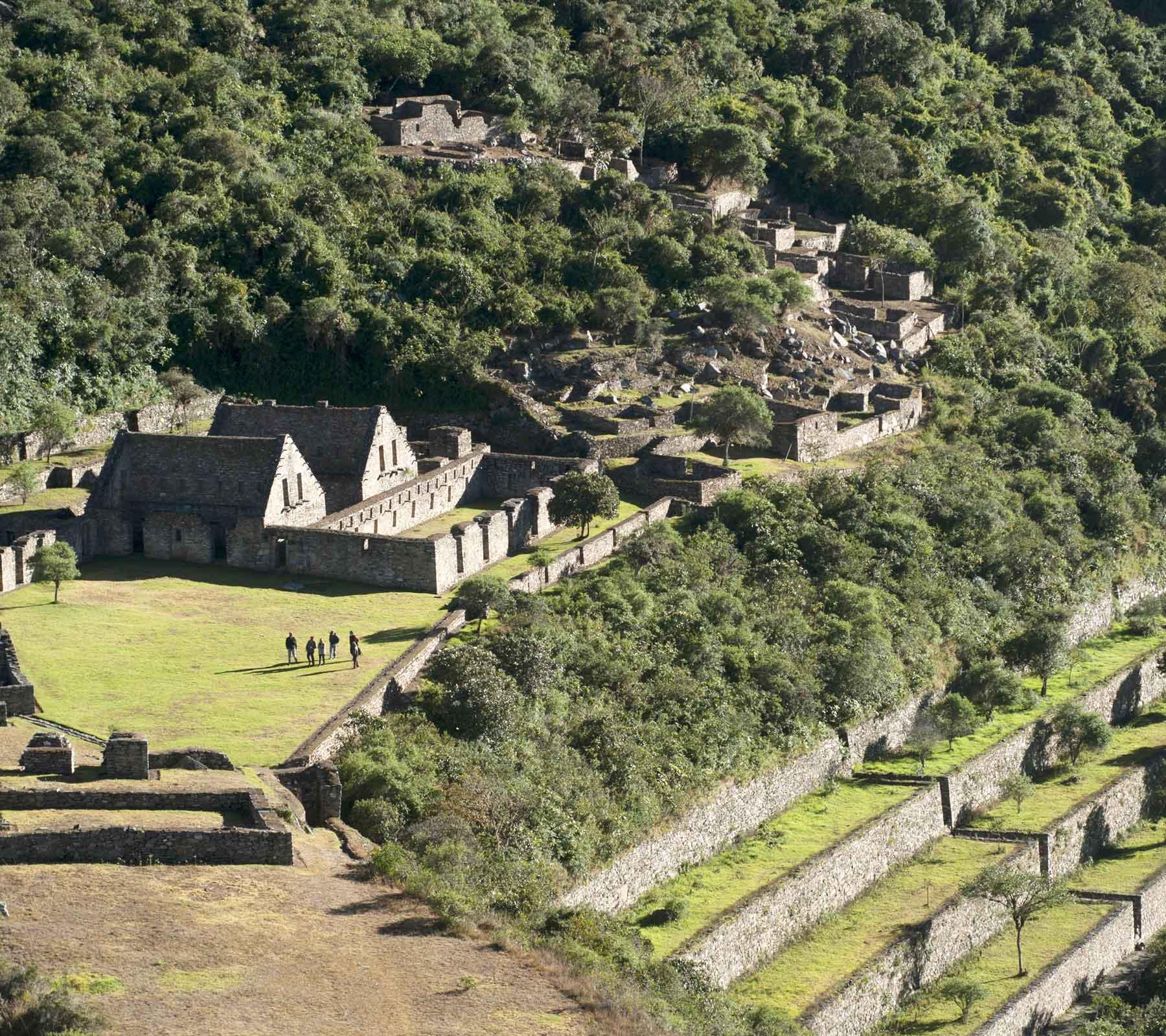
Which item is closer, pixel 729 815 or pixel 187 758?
pixel 187 758

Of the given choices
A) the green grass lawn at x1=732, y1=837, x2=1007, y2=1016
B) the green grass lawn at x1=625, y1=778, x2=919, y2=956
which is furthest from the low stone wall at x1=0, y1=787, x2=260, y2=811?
the green grass lawn at x1=732, y1=837, x2=1007, y2=1016

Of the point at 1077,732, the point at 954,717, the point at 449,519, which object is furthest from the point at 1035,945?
the point at 449,519

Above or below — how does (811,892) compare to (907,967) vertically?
above

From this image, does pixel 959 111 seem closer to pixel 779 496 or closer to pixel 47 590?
pixel 779 496

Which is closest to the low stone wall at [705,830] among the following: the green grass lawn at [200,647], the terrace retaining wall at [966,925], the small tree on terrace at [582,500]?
the terrace retaining wall at [966,925]

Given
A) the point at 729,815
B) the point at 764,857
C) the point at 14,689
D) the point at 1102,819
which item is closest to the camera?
the point at 14,689

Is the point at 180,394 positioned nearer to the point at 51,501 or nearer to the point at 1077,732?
the point at 51,501

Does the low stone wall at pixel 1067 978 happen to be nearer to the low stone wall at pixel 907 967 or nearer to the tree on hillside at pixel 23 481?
the low stone wall at pixel 907 967
